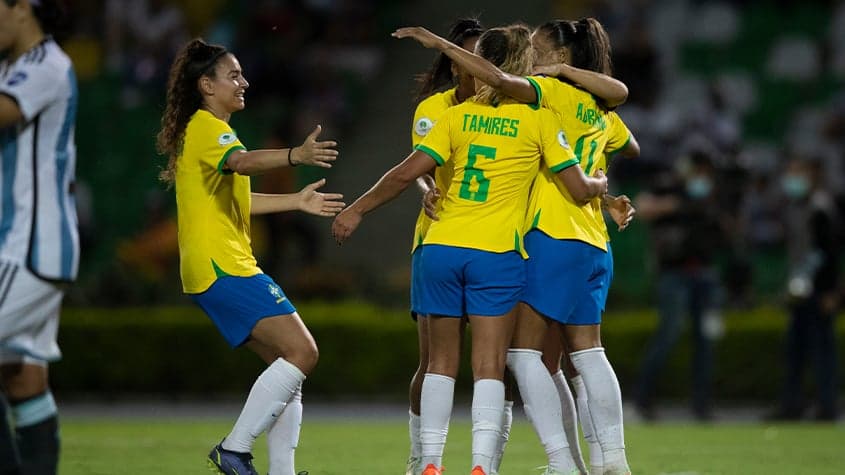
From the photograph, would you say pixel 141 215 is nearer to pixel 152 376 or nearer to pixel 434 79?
pixel 152 376

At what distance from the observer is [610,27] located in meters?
19.6

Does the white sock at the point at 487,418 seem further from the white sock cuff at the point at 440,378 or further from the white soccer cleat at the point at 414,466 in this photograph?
the white soccer cleat at the point at 414,466

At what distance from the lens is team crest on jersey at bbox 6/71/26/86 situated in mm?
5371

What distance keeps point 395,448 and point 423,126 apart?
152 inches

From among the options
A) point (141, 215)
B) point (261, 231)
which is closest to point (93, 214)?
point (141, 215)

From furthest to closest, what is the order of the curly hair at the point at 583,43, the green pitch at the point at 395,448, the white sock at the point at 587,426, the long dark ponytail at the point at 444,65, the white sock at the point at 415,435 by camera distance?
the green pitch at the point at 395,448 < the long dark ponytail at the point at 444,65 < the white sock at the point at 415,435 < the white sock at the point at 587,426 < the curly hair at the point at 583,43

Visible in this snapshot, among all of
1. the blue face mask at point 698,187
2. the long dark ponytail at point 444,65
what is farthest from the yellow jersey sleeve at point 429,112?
the blue face mask at point 698,187

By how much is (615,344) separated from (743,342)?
146cm

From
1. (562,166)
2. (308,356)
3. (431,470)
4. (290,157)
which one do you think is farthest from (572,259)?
(290,157)

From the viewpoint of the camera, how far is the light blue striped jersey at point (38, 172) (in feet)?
17.7

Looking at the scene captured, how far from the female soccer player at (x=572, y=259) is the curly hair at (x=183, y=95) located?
1.22 meters

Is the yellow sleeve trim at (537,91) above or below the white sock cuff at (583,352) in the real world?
above

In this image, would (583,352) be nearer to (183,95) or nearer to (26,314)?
(183,95)

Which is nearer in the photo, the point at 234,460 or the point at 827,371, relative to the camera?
the point at 234,460
